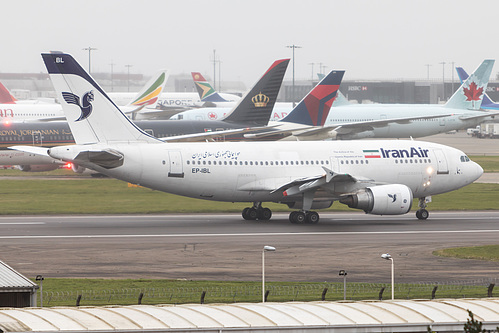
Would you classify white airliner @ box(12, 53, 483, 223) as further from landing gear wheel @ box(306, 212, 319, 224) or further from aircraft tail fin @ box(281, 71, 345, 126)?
aircraft tail fin @ box(281, 71, 345, 126)

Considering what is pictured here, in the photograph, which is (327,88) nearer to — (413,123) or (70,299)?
(413,123)

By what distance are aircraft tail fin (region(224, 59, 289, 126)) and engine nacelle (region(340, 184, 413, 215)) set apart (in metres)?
22.1

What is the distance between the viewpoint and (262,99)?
6844 centimetres

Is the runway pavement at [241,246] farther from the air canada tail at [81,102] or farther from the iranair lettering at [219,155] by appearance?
the air canada tail at [81,102]

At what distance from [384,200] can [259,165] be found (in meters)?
7.23

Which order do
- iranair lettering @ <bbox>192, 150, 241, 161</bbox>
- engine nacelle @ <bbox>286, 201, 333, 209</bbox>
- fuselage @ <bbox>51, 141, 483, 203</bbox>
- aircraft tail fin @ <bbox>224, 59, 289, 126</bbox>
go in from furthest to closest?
aircraft tail fin @ <bbox>224, 59, 289, 126</bbox>
engine nacelle @ <bbox>286, 201, 333, 209</bbox>
iranair lettering @ <bbox>192, 150, 241, 161</bbox>
fuselage @ <bbox>51, 141, 483, 203</bbox>

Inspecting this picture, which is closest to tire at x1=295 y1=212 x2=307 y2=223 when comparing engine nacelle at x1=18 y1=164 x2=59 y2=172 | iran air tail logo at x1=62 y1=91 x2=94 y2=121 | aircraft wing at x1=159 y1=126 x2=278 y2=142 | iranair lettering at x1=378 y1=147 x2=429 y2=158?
iranair lettering at x1=378 y1=147 x2=429 y2=158

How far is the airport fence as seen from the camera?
2859 cm

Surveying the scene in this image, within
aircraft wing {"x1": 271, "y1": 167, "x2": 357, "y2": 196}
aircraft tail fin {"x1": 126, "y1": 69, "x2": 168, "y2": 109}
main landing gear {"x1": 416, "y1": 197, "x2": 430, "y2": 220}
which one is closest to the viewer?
aircraft wing {"x1": 271, "y1": 167, "x2": 357, "y2": 196}

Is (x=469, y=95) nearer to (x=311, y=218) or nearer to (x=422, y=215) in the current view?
(x=422, y=215)

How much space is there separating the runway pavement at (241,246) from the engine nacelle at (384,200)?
113 centimetres

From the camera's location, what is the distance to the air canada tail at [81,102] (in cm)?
4688

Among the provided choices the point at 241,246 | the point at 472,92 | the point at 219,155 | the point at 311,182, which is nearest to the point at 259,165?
the point at 219,155

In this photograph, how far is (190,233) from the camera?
45375mm
